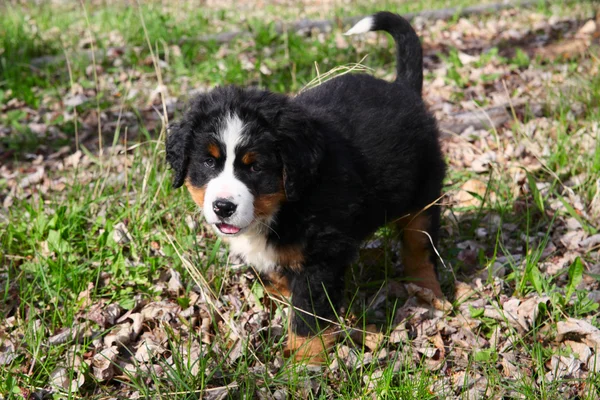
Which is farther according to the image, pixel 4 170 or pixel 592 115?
pixel 4 170

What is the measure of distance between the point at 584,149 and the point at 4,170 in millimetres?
4346

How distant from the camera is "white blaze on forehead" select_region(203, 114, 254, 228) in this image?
2.49m

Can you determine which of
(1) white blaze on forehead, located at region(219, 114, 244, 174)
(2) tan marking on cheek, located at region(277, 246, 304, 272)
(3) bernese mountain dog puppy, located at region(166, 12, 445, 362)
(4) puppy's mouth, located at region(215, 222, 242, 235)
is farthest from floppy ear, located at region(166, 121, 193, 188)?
(2) tan marking on cheek, located at region(277, 246, 304, 272)

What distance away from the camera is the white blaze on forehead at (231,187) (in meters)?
2.49

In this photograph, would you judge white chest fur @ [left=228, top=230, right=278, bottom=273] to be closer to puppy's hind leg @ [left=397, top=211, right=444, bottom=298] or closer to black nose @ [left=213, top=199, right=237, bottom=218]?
black nose @ [left=213, top=199, right=237, bottom=218]

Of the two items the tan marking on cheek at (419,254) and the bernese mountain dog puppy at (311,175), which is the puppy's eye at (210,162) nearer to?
the bernese mountain dog puppy at (311,175)

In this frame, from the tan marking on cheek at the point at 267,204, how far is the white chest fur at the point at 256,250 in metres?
0.17

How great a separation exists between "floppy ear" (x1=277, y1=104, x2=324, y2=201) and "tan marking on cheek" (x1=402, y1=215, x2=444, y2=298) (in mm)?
969

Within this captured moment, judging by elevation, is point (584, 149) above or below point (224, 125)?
below

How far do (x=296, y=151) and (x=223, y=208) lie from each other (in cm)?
41

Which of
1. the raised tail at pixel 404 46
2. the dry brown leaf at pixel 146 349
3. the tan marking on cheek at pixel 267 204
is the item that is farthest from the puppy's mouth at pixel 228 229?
the raised tail at pixel 404 46

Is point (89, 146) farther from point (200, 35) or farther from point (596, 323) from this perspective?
point (596, 323)

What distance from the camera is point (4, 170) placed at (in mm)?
4941

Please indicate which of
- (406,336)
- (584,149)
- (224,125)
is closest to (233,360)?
(406,336)
